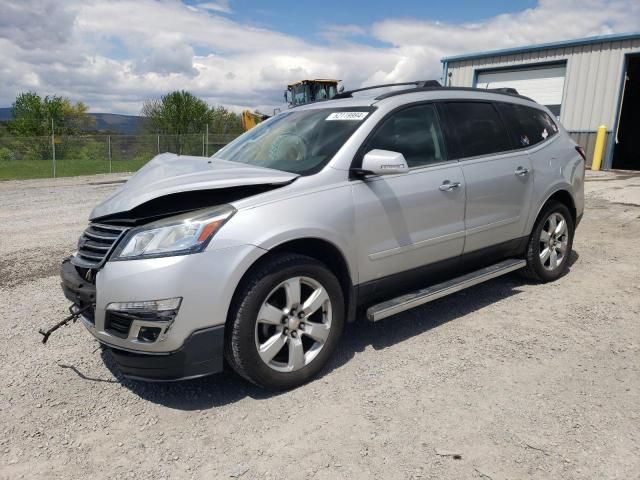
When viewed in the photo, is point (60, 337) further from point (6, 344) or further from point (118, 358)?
point (118, 358)

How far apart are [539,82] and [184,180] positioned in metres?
18.0

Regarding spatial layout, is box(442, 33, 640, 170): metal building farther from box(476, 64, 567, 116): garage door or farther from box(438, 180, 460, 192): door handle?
box(438, 180, 460, 192): door handle

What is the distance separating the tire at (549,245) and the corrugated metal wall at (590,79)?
1349 centimetres

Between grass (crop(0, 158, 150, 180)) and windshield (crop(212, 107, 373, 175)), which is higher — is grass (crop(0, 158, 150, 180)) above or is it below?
below

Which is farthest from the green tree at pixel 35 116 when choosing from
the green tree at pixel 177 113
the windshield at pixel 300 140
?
the windshield at pixel 300 140

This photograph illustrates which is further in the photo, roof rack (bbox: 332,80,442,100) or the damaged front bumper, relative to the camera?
roof rack (bbox: 332,80,442,100)

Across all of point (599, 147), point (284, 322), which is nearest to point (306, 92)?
point (599, 147)

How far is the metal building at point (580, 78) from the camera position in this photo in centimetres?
1573

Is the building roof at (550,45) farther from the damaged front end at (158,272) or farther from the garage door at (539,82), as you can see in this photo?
the damaged front end at (158,272)

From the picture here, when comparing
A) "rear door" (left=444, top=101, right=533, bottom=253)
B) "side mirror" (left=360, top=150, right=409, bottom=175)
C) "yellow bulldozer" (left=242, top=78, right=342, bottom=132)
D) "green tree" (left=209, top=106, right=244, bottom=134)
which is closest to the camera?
"side mirror" (left=360, top=150, right=409, bottom=175)

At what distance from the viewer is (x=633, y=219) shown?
25.7ft

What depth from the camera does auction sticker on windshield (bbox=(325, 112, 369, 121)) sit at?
3505 millimetres

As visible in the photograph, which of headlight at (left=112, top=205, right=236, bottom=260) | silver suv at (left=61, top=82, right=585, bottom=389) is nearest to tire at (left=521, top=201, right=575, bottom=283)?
silver suv at (left=61, top=82, right=585, bottom=389)

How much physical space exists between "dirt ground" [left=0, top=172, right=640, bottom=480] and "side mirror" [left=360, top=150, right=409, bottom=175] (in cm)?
128
